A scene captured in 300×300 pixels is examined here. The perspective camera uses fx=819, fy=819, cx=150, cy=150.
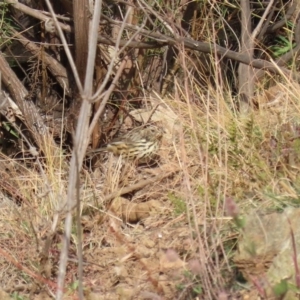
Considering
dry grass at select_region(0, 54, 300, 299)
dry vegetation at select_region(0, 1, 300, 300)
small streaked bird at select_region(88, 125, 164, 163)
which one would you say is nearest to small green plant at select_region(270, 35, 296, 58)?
dry vegetation at select_region(0, 1, 300, 300)

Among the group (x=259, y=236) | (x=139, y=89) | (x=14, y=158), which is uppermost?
(x=259, y=236)

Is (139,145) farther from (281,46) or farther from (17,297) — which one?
(17,297)

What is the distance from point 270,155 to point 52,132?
1.95 m

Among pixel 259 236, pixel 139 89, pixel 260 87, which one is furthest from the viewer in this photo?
pixel 139 89

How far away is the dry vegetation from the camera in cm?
417

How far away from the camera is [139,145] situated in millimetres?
6012

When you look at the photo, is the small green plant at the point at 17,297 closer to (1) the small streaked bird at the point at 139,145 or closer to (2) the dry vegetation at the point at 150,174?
(2) the dry vegetation at the point at 150,174

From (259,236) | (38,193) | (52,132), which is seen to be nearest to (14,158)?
(52,132)

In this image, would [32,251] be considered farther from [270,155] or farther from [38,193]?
[270,155]

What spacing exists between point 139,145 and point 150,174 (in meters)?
0.26

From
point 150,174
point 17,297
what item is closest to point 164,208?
point 150,174

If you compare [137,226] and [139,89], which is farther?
[139,89]

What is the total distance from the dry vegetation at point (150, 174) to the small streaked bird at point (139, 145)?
64 millimetres

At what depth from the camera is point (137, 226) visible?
5246 mm
